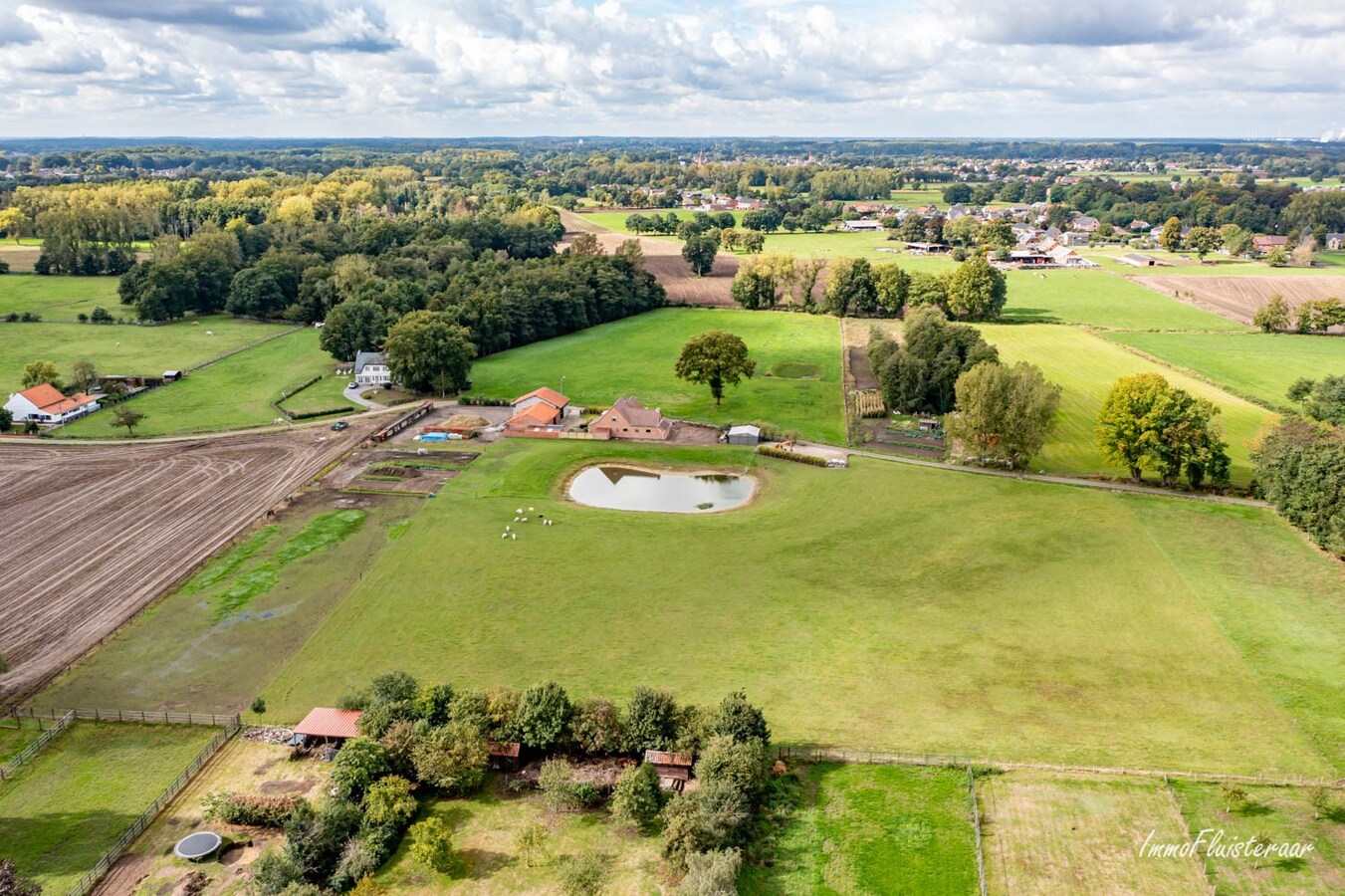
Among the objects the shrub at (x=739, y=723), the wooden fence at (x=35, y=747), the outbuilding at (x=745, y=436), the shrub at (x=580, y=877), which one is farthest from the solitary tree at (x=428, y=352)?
the shrub at (x=580, y=877)

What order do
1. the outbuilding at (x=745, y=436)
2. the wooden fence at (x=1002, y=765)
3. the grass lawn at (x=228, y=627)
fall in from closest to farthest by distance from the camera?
the wooden fence at (x=1002, y=765) < the grass lawn at (x=228, y=627) < the outbuilding at (x=745, y=436)

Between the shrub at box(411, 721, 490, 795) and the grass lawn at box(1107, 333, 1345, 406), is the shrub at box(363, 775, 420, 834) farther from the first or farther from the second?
the grass lawn at box(1107, 333, 1345, 406)

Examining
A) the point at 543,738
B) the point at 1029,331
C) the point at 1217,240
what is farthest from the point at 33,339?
the point at 1217,240

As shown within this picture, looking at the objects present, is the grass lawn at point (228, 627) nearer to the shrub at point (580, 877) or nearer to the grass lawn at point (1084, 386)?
the shrub at point (580, 877)

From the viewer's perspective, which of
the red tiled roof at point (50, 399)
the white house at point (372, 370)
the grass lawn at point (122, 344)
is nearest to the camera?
the red tiled roof at point (50, 399)

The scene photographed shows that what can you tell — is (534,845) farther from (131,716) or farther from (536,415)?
(536,415)

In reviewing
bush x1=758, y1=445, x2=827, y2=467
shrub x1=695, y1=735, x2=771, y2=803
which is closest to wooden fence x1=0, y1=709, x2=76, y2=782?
shrub x1=695, y1=735, x2=771, y2=803

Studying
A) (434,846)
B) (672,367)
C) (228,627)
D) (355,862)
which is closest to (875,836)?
(434,846)
